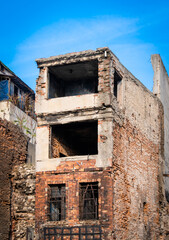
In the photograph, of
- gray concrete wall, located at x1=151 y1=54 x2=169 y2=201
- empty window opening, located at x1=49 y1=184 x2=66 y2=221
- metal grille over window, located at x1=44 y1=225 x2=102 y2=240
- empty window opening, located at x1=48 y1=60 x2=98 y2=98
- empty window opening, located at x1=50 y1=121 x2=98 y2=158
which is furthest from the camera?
gray concrete wall, located at x1=151 y1=54 x2=169 y2=201

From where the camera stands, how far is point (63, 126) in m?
17.0

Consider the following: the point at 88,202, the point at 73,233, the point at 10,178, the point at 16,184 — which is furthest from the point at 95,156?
the point at 10,178

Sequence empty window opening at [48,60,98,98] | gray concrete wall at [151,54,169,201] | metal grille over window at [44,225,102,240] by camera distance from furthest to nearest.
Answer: gray concrete wall at [151,54,169,201] < empty window opening at [48,60,98,98] < metal grille over window at [44,225,102,240]

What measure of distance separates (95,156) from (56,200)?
225cm

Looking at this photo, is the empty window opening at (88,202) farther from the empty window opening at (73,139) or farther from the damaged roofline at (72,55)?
the damaged roofline at (72,55)

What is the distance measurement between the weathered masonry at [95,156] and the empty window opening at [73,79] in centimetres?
4

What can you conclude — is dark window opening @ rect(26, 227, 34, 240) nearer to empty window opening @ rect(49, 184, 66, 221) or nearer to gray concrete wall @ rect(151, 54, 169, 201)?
empty window opening @ rect(49, 184, 66, 221)

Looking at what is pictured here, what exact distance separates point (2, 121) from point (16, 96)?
30.1 feet

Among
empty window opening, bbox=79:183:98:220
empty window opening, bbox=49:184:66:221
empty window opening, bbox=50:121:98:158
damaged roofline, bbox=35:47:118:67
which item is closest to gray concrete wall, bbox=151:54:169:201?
empty window opening, bbox=50:121:98:158

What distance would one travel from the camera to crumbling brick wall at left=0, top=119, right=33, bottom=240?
644 inches

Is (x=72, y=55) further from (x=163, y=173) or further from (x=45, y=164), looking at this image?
(x=163, y=173)

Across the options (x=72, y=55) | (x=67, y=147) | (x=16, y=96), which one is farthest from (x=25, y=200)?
(x=16, y=96)

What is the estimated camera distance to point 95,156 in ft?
49.6

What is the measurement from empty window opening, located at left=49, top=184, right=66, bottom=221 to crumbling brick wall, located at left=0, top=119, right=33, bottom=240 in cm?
123
